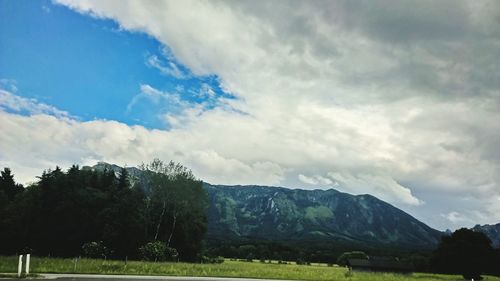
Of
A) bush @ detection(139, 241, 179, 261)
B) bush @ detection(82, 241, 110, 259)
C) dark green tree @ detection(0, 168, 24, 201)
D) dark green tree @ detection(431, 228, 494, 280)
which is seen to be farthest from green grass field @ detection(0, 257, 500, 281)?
dark green tree @ detection(0, 168, 24, 201)

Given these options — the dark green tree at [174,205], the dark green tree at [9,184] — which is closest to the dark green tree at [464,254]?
the dark green tree at [174,205]

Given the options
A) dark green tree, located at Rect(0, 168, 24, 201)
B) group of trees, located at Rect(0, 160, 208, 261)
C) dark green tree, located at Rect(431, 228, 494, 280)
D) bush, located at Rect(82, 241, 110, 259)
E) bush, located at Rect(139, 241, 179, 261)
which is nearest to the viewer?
bush, located at Rect(82, 241, 110, 259)

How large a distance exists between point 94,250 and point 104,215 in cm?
789

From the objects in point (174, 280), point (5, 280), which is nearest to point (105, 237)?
point (174, 280)

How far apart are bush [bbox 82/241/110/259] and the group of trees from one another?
0.15 m

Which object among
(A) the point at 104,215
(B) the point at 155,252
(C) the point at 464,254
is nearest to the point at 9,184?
(A) the point at 104,215

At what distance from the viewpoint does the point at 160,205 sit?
83.9 metres

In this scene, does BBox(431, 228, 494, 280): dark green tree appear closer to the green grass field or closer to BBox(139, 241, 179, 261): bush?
the green grass field

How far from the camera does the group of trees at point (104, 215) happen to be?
77.4 m

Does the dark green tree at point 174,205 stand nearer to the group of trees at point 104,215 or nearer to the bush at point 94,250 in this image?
the group of trees at point 104,215

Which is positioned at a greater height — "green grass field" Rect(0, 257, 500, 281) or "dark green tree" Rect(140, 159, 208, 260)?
"dark green tree" Rect(140, 159, 208, 260)

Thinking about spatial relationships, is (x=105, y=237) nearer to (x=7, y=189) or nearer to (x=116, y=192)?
(x=116, y=192)

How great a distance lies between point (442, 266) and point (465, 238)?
714 cm

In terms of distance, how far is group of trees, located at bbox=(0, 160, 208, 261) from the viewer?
7738 cm
